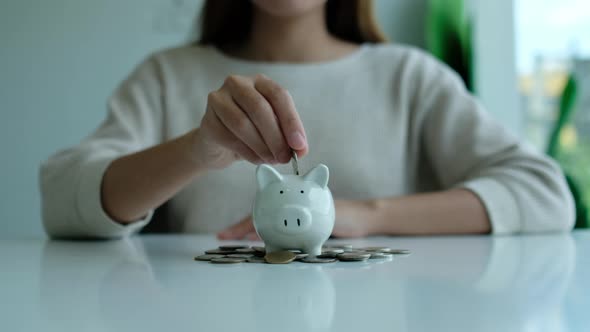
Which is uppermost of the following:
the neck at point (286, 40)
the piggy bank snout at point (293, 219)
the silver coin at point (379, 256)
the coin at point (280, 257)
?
the neck at point (286, 40)

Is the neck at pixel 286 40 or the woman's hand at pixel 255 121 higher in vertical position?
the neck at pixel 286 40

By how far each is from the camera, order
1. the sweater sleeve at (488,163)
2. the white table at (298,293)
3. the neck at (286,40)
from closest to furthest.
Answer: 1. the white table at (298,293)
2. the sweater sleeve at (488,163)
3. the neck at (286,40)

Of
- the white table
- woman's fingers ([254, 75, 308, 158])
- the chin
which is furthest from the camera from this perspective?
the chin

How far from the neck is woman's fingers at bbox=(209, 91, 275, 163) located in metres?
0.66

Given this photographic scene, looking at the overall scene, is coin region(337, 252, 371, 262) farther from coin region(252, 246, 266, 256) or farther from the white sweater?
the white sweater

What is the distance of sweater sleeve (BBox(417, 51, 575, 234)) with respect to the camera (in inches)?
37.4

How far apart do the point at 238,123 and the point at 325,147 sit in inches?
22.5

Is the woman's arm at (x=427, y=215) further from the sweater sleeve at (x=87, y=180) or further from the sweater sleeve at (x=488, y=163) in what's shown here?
the sweater sleeve at (x=87, y=180)

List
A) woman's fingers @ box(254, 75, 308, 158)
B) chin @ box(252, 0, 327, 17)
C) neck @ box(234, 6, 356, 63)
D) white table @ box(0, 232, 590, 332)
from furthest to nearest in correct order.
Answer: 1. neck @ box(234, 6, 356, 63)
2. chin @ box(252, 0, 327, 17)
3. woman's fingers @ box(254, 75, 308, 158)
4. white table @ box(0, 232, 590, 332)

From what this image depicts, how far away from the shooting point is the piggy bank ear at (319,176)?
59cm

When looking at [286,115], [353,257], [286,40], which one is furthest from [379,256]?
[286,40]

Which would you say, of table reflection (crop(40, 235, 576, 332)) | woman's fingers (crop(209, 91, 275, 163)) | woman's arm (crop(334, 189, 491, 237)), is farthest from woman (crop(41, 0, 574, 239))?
table reflection (crop(40, 235, 576, 332))

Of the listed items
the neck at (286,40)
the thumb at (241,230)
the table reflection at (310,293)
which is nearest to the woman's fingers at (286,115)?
the table reflection at (310,293)

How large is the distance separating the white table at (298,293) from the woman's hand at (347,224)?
0.17 m
